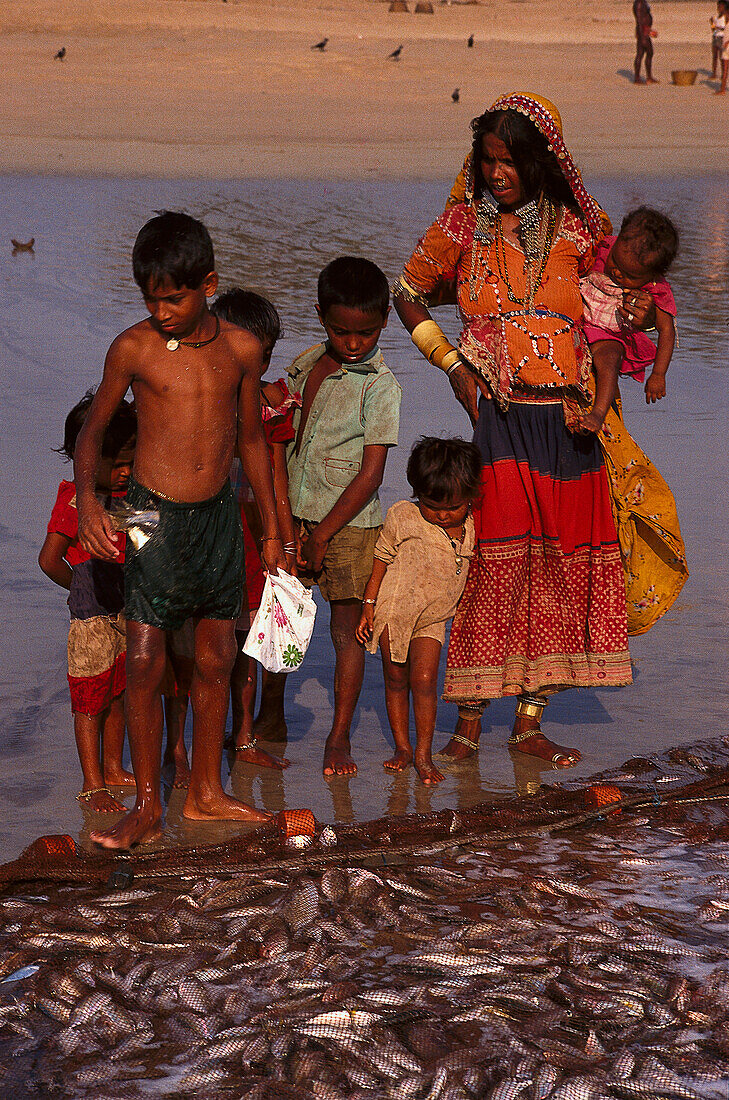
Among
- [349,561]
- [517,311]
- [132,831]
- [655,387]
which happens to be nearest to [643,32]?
[655,387]

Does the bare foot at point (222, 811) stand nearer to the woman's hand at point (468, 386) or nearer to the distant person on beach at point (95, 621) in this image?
the distant person on beach at point (95, 621)

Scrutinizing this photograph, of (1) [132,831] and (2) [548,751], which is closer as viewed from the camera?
(1) [132,831]

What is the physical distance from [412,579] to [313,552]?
41 centimetres

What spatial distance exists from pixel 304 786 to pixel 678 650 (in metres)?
2.38

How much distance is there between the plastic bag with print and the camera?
495 cm

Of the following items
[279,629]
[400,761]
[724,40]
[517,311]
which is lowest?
[400,761]

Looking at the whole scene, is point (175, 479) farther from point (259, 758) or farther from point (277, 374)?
point (277, 374)

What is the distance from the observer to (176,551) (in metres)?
4.66

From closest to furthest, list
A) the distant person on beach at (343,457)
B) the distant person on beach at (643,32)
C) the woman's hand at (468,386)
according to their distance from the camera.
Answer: the distant person on beach at (343,457) < the woman's hand at (468,386) < the distant person on beach at (643,32)

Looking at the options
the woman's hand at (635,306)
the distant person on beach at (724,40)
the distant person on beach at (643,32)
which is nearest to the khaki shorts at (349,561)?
the woman's hand at (635,306)

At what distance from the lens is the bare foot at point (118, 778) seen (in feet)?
17.4

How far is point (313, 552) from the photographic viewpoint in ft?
17.7

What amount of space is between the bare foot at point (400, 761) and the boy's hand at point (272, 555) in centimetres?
104

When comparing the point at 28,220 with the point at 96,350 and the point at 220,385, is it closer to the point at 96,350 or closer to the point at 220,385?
the point at 96,350
